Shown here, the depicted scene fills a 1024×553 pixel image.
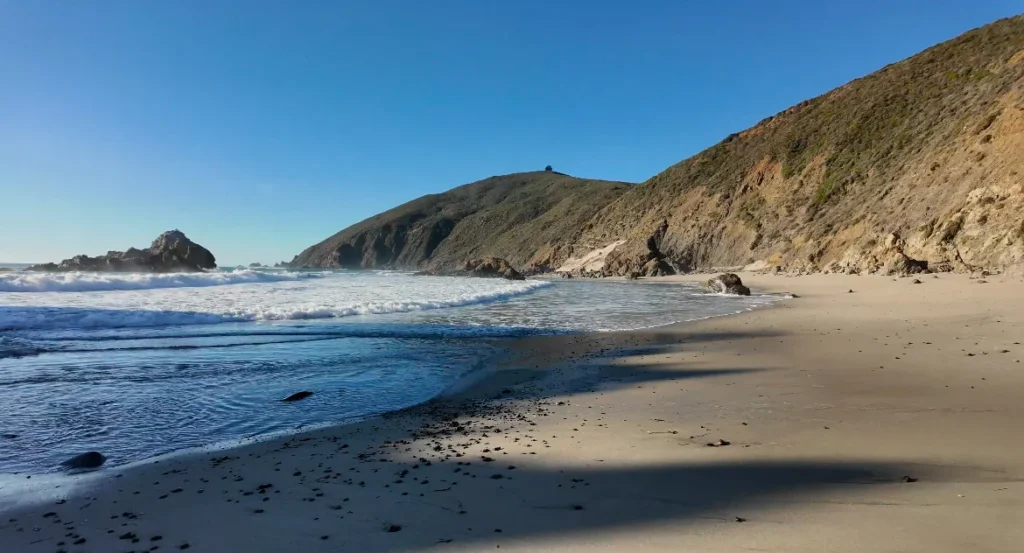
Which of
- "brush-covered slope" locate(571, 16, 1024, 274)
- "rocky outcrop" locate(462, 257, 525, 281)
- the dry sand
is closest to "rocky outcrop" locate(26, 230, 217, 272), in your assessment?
"rocky outcrop" locate(462, 257, 525, 281)

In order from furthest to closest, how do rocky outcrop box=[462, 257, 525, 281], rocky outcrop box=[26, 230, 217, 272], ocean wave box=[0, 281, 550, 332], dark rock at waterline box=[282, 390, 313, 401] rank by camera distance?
rocky outcrop box=[26, 230, 217, 272], rocky outcrop box=[462, 257, 525, 281], ocean wave box=[0, 281, 550, 332], dark rock at waterline box=[282, 390, 313, 401]

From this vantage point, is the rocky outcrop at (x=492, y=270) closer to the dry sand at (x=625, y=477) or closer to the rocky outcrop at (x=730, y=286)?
the rocky outcrop at (x=730, y=286)

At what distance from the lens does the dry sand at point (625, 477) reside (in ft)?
9.36

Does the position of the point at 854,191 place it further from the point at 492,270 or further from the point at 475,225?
the point at 475,225

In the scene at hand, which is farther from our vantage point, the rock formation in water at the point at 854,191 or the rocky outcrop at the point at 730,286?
the rock formation in water at the point at 854,191

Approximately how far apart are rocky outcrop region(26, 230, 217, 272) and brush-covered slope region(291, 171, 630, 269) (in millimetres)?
40680

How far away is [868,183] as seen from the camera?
38312mm

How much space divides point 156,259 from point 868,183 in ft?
230

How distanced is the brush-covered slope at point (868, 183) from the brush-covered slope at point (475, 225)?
15.7m

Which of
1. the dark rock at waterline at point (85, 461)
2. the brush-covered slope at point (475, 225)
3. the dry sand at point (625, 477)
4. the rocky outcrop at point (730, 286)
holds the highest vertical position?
the brush-covered slope at point (475, 225)

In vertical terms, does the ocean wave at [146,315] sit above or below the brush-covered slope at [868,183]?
below

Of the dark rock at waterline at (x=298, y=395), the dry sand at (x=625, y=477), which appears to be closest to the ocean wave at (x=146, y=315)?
the dark rock at waterline at (x=298, y=395)

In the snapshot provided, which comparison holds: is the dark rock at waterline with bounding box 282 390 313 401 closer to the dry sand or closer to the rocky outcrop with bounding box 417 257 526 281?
the dry sand

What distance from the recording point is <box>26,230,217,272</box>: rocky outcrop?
57906 mm
